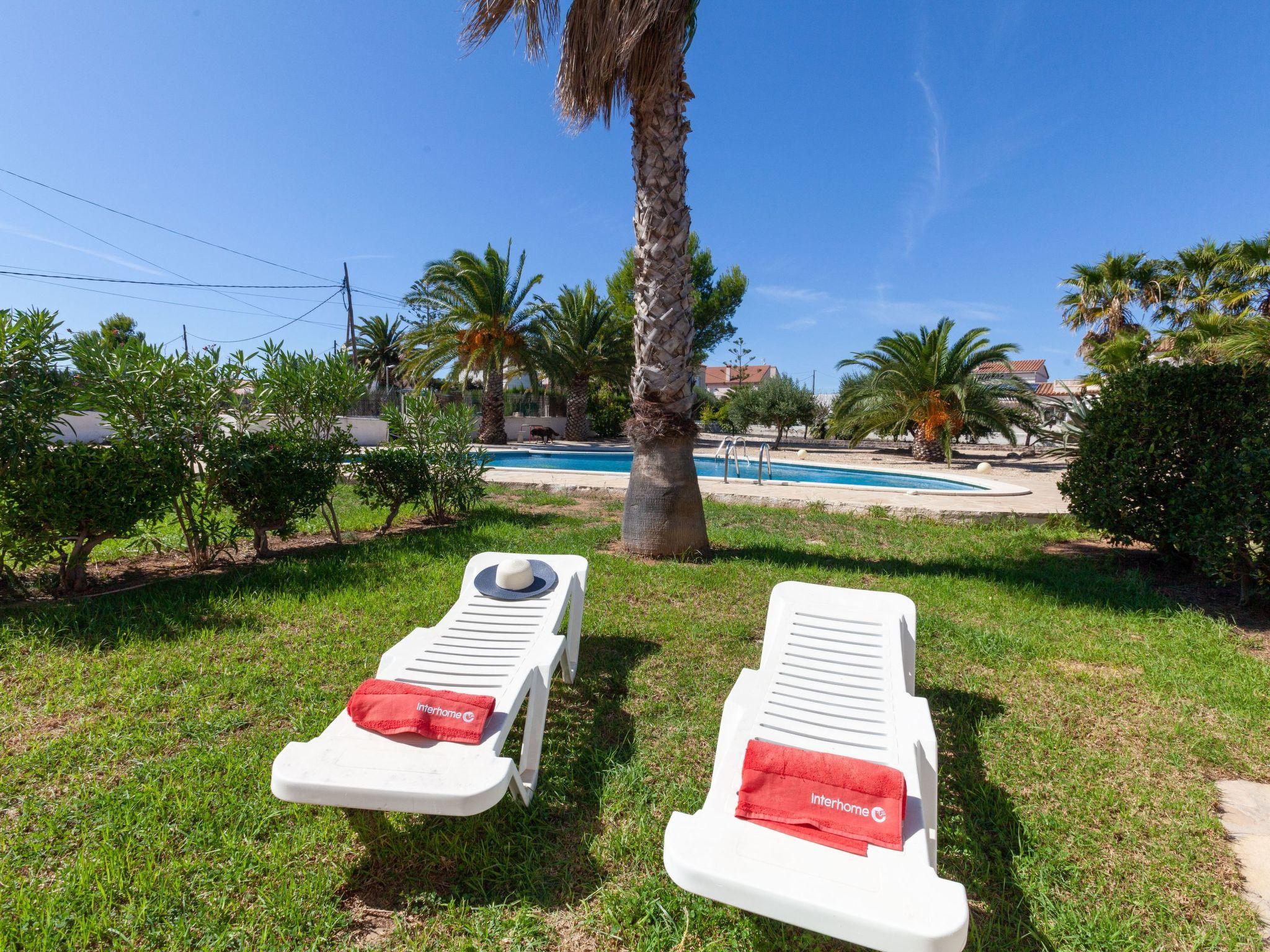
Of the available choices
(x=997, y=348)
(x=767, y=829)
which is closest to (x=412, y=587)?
(x=767, y=829)

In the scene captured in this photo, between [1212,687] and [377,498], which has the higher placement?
[377,498]

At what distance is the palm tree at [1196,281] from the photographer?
59.9 feet

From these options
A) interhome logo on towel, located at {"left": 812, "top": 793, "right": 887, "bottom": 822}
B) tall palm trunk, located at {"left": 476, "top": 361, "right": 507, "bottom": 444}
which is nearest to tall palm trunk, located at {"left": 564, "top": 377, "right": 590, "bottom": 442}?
tall palm trunk, located at {"left": 476, "top": 361, "right": 507, "bottom": 444}

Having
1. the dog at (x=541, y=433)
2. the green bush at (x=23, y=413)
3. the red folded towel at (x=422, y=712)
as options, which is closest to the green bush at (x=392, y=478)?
the green bush at (x=23, y=413)

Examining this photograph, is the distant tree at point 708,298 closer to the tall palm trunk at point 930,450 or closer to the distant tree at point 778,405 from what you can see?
the distant tree at point 778,405

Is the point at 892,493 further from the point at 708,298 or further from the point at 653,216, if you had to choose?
the point at 708,298

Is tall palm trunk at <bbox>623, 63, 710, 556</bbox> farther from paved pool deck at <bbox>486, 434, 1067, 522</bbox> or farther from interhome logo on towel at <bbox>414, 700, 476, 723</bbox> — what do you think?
paved pool deck at <bbox>486, 434, 1067, 522</bbox>

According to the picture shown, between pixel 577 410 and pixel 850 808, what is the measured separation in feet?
85.4

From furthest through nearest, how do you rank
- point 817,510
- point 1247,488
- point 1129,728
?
point 817,510
point 1247,488
point 1129,728

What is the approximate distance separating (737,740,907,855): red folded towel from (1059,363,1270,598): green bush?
4266 mm

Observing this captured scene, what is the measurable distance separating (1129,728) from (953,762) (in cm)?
112

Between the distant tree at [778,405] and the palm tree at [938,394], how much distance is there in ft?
17.9

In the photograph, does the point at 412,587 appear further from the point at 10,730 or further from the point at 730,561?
the point at 730,561

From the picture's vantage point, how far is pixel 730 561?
6.02 meters
